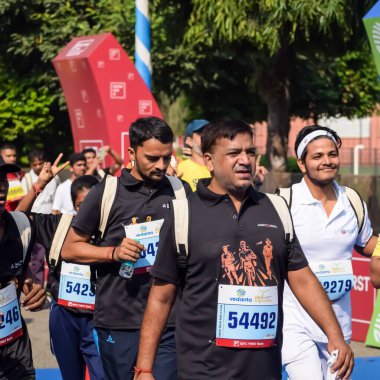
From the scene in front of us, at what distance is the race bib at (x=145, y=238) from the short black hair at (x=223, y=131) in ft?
3.66

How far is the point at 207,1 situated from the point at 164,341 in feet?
45.8

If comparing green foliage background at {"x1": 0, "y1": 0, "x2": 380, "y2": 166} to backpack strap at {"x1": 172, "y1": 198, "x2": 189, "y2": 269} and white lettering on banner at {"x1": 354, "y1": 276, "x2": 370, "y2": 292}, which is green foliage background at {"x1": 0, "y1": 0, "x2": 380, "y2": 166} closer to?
white lettering on banner at {"x1": 354, "y1": 276, "x2": 370, "y2": 292}

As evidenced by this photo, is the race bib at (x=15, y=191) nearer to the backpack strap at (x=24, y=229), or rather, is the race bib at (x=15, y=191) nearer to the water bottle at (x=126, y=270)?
the water bottle at (x=126, y=270)

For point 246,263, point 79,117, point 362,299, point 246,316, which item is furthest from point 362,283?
point 246,263

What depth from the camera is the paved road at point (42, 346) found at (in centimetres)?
911

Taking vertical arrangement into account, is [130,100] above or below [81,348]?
above

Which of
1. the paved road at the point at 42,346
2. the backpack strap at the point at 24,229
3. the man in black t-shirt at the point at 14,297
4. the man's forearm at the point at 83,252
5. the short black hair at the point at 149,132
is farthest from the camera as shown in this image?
the paved road at the point at 42,346

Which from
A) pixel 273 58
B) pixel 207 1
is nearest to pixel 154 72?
pixel 273 58

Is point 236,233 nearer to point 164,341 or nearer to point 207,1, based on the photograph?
point 164,341

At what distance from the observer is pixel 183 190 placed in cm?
555

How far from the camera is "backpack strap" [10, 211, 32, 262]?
4.90 metres

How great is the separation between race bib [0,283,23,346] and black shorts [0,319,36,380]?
5 centimetres

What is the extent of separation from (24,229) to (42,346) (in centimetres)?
509

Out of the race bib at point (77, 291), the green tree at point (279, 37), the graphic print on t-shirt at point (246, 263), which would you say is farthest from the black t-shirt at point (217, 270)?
the green tree at point (279, 37)
